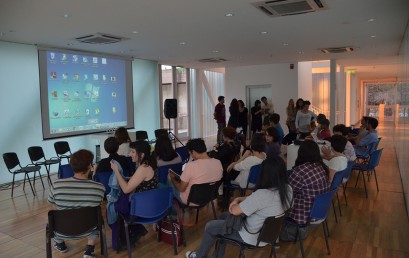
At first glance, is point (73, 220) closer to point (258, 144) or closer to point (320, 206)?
point (320, 206)

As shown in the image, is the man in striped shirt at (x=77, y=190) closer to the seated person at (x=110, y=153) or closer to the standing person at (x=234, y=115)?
the seated person at (x=110, y=153)

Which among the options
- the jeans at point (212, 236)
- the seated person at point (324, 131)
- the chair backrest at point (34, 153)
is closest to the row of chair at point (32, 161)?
the chair backrest at point (34, 153)

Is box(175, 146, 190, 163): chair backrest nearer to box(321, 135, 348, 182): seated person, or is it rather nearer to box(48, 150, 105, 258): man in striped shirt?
box(321, 135, 348, 182): seated person

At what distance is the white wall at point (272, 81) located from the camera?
1280 cm

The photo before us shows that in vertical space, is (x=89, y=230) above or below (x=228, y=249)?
above

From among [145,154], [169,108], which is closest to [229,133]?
[145,154]

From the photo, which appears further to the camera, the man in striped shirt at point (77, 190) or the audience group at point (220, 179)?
the man in striped shirt at point (77, 190)

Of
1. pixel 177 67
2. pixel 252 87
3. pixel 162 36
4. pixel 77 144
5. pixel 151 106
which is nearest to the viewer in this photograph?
pixel 162 36

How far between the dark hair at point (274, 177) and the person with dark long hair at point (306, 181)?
631 mm

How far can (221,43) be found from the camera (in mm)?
7766

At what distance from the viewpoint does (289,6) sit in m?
4.77

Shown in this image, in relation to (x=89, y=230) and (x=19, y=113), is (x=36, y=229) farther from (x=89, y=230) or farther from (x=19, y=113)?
(x=19, y=113)

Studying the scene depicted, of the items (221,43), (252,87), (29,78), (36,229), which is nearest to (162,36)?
(221,43)

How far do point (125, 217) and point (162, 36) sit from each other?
4.45 meters
